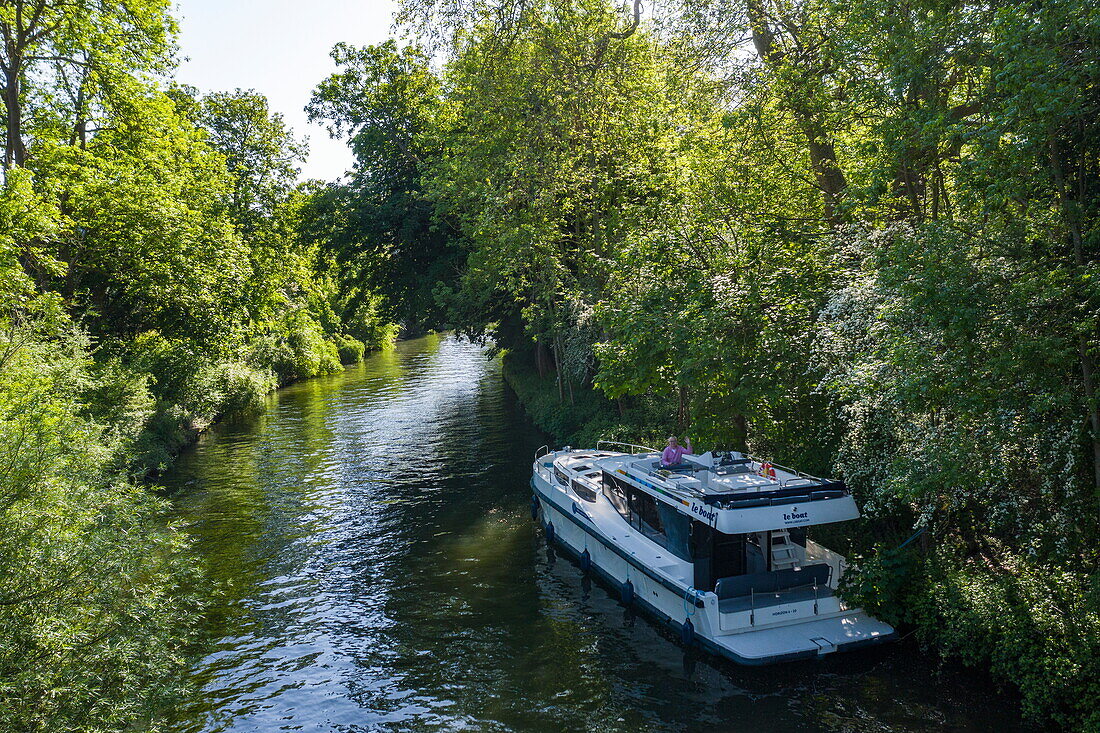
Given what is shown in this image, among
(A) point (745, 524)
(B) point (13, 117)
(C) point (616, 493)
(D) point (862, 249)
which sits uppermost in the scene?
(B) point (13, 117)

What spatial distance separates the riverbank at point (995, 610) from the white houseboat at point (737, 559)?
64cm

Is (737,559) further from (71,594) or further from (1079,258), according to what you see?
(71,594)

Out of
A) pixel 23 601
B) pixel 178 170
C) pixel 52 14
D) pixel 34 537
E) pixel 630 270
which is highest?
pixel 52 14

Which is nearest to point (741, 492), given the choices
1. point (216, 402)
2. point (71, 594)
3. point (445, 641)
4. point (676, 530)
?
point (676, 530)

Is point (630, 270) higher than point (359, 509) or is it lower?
higher

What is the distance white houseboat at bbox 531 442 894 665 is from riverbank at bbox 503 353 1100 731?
637 mm

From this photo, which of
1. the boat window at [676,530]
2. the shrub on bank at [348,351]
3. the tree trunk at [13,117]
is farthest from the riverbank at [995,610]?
the shrub on bank at [348,351]

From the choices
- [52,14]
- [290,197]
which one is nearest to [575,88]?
[52,14]

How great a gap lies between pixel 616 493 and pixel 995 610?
7434 millimetres

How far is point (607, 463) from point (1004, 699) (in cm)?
861

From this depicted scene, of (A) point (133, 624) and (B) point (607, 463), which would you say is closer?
(A) point (133, 624)

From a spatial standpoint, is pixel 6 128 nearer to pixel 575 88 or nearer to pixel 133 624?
pixel 575 88

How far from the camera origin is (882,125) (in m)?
12.9

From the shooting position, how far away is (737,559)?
1293 cm
